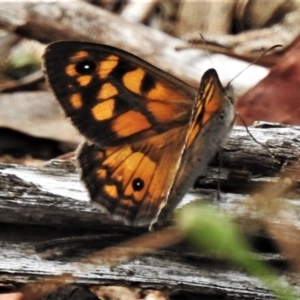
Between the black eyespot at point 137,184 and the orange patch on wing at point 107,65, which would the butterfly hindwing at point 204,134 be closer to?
the black eyespot at point 137,184

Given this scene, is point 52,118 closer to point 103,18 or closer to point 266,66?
point 103,18

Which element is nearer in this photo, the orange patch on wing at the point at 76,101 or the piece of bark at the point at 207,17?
the orange patch on wing at the point at 76,101

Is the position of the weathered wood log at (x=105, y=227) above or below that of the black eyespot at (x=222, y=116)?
below

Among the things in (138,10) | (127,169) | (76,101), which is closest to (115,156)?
(127,169)

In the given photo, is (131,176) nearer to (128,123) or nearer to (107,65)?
(128,123)

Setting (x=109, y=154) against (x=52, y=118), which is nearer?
(x=109, y=154)

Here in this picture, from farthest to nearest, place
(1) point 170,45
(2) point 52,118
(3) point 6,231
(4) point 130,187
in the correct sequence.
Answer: (1) point 170,45
(2) point 52,118
(3) point 6,231
(4) point 130,187

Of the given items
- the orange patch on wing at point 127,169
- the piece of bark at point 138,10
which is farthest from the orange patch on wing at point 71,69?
the piece of bark at point 138,10

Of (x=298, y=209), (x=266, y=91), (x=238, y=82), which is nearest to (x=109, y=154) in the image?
(x=298, y=209)
